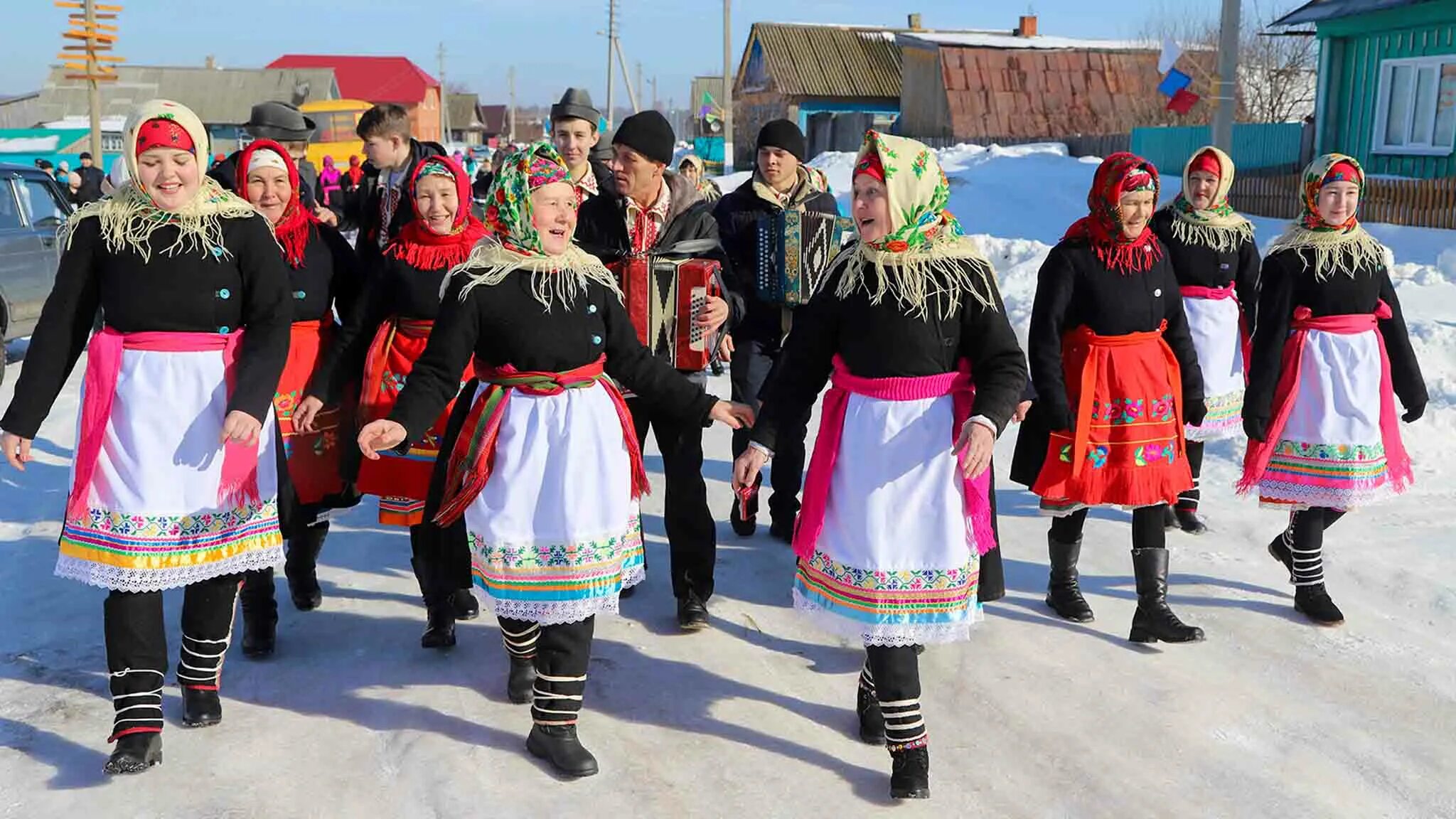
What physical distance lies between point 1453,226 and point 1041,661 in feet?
42.9

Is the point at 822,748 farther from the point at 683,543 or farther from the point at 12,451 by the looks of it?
the point at 12,451

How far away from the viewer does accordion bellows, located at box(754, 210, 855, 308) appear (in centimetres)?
560

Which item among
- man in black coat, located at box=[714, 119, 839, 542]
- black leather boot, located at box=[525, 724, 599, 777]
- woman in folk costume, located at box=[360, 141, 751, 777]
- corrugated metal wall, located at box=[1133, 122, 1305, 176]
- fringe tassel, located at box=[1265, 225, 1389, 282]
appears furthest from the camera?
corrugated metal wall, located at box=[1133, 122, 1305, 176]

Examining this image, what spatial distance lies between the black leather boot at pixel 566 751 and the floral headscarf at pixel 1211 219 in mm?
4216

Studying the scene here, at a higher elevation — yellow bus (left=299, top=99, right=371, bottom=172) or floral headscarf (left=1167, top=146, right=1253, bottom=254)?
yellow bus (left=299, top=99, right=371, bottom=172)

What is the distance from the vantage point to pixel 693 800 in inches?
142

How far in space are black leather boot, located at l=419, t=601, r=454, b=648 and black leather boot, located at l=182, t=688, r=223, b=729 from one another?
0.87m

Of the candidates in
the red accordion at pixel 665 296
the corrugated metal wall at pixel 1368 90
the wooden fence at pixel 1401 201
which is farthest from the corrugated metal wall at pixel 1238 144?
the red accordion at pixel 665 296

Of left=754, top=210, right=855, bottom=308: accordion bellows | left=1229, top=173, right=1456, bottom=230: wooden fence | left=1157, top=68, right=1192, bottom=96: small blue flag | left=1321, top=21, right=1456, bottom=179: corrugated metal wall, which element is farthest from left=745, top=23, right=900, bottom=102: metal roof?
left=754, top=210, right=855, bottom=308: accordion bellows

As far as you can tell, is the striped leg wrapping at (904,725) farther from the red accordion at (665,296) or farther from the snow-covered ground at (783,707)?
the red accordion at (665,296)

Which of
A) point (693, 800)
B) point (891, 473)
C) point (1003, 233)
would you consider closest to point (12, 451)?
point (693, 800)

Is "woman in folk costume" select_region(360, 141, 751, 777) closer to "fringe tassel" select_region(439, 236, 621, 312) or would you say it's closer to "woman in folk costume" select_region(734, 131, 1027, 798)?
"fringe tassel" select_region(439, 236, 621, 312)

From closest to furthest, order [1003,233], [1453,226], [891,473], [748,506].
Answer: [891,473]
[748,506]
[1453,226]
[1003,233]

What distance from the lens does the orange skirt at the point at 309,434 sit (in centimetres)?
467
